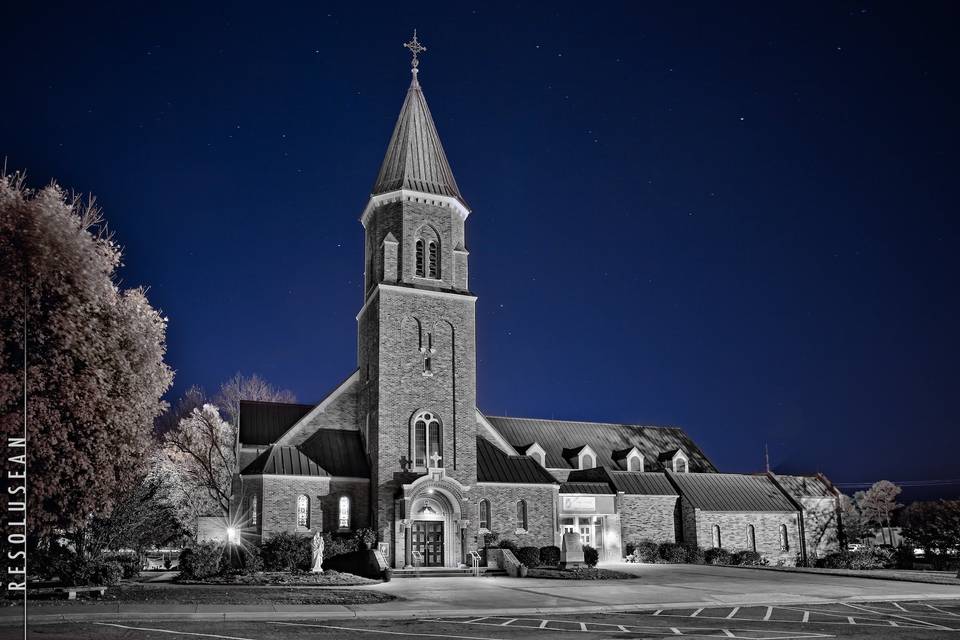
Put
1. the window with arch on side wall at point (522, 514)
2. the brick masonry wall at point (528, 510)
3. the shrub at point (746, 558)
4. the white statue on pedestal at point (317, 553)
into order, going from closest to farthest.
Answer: the white statue on pedestal at point (317, 553) → the brick masonry wall at point (528, 510) → the window with arch on side wall at point (522, 514) → the shrub at point (746, 558)

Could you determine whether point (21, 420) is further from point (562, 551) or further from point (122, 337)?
point (562, 551)

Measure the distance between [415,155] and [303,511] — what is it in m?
19.7

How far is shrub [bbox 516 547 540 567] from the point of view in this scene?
40625 mm

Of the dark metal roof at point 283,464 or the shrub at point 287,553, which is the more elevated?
the dark metal roof at point 283,464

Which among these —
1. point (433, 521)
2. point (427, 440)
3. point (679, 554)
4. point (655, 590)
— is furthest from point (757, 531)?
point (655, 590)

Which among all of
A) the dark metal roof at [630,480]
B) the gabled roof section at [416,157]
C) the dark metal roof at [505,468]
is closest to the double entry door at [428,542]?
the dark metal roof at [505,468]

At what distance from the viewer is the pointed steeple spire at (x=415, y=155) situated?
45.4 m

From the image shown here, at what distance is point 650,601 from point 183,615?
12.9 meters

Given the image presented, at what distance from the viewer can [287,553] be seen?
3753cm

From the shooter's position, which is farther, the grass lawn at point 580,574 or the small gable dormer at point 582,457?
the small gable dormer at point 582,457

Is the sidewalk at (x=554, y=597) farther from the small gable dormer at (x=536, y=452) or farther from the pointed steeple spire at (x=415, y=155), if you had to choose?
the pointed steeple spire at (x=415, y=155)

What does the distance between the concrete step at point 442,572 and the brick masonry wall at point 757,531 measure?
54.9ft

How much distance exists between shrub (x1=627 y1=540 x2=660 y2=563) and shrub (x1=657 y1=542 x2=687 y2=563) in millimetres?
233

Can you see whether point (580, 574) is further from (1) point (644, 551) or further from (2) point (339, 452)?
(1) point (644, 551)
